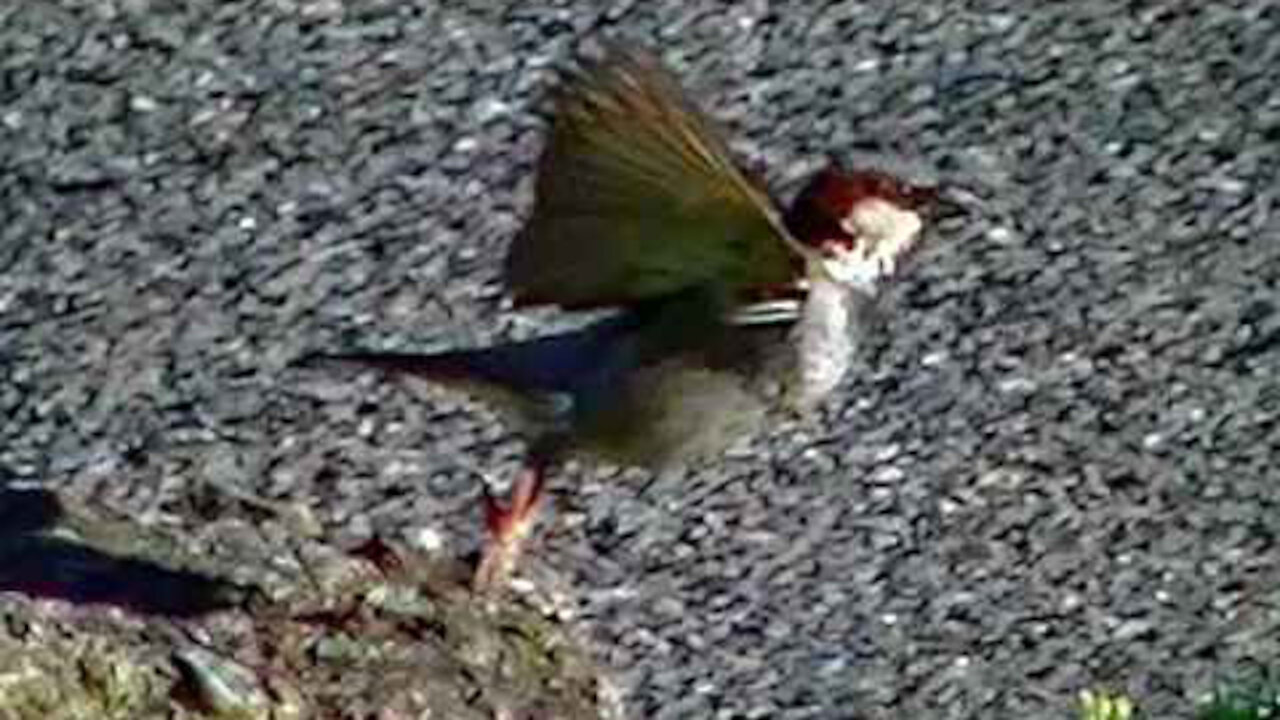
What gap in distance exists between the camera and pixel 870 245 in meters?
5.71

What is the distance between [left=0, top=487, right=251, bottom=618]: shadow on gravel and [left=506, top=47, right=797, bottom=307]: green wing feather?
28.2 inches

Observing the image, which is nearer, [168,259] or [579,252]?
[579,252]

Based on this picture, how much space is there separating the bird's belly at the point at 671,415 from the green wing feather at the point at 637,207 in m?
0.13

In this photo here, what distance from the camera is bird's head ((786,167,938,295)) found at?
564 cm

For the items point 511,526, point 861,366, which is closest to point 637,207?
point 511,526

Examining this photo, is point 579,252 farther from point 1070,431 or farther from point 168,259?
point 168,259

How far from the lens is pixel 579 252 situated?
5695mm

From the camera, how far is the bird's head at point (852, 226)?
5.64 metres

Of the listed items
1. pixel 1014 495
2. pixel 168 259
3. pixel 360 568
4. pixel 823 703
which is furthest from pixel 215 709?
pixel 168 259

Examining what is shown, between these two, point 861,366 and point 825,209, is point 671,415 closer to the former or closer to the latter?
point 825,209

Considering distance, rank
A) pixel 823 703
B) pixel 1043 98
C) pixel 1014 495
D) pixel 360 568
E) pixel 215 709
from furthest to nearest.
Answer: pixel 1043 98 → pixel 1014 495 → pixel 823 703 → pixel 360 568 → pixel 215 709

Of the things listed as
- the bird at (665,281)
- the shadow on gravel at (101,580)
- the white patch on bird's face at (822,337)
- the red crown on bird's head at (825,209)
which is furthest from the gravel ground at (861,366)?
the red crown on bird's head at (825,209)

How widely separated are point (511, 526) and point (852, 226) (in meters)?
0.85

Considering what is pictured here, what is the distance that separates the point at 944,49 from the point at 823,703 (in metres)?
2.23
